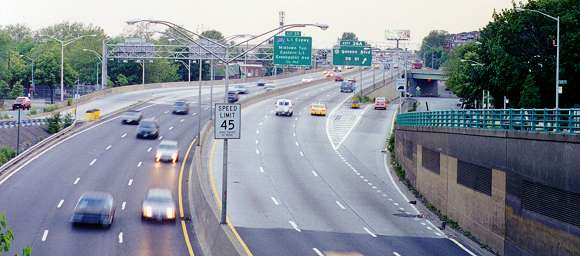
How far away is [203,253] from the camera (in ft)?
113

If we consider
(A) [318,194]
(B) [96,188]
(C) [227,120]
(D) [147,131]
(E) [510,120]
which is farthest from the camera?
(D) [147,131]

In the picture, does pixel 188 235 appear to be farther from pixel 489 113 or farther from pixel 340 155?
pixel 340 155

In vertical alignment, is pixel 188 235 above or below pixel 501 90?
below

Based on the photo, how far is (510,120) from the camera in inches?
1313

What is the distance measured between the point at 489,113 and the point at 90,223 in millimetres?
17809

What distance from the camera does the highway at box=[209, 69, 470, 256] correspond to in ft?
117

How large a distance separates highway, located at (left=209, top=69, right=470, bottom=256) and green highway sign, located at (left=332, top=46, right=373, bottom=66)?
20.9ft

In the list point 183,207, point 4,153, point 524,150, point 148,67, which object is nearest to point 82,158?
point 4,153

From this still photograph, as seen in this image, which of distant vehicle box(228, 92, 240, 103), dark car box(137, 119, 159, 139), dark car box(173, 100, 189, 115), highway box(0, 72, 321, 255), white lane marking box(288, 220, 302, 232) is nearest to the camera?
highway box(0, 72, 321, 255)

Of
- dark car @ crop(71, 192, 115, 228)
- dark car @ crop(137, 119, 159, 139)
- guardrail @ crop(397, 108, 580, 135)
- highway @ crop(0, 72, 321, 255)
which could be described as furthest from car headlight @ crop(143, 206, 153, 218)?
dark car @ crop(137, 119, 159, 139)

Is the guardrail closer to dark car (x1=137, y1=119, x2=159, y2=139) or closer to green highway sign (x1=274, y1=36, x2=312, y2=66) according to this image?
green highway sign (x1=274, y1=36, x2=312, y2=66)

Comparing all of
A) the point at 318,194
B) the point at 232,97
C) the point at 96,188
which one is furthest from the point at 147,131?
the point at 232,97

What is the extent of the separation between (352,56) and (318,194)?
44641 mm

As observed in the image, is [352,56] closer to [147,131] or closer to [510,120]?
[147,131]
